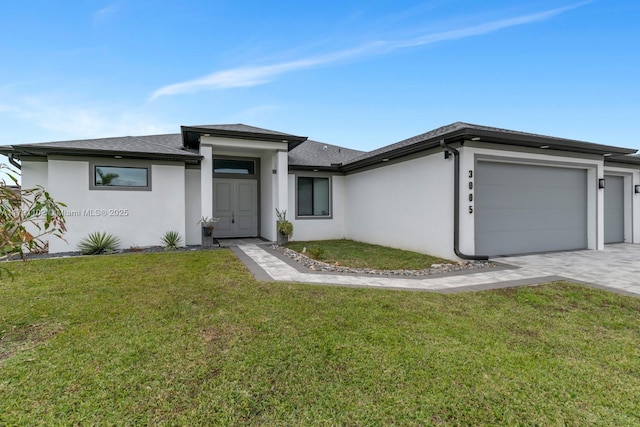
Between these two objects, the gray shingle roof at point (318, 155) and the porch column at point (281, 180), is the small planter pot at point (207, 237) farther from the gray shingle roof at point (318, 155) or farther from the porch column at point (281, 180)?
the gray shingle roof at point (318, 155)

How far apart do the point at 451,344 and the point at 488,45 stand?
37.4 feet

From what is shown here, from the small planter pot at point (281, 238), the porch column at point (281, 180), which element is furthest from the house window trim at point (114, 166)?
the small planter pot at point (281, 238)

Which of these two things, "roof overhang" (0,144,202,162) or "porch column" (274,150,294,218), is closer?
"roof overhang" (0,144,202,162)

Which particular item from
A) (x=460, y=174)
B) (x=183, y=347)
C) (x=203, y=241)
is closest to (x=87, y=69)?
(x=203, y=241)

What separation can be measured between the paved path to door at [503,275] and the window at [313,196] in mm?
4644

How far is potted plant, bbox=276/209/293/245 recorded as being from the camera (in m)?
10.6

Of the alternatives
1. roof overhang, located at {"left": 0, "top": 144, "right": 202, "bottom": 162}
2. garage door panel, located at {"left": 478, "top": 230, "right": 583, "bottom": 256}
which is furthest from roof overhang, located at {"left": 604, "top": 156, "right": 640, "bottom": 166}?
roof overhang, located at {"left": 0, "top": 144, "right": 202, "bottom": 162}

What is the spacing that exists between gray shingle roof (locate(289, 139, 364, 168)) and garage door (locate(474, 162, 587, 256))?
644 centimetres

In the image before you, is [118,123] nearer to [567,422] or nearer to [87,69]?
[87,69]

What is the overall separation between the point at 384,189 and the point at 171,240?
287 inches

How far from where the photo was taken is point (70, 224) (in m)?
8.81

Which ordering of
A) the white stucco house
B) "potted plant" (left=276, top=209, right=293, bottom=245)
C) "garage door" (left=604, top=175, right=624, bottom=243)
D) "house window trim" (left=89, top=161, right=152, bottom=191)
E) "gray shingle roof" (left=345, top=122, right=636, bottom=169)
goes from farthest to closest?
1. "garage door" (left=604, top=175, right=624, bottom=243)
2. "potted plant" (left=276, top=209, right=293, bottom=245)
3. "house window trim" (left=89, top=161, right=152, bottom=191)
4. the white stucco house
5. "gray shingle roof" (left=345, top=122, right=636, bottom=169)

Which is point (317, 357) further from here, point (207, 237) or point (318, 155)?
point (318, 155)

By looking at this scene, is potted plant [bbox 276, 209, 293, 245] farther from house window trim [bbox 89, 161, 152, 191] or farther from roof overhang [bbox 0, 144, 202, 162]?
house window trim [bbox 89, 161, 152, 191]
